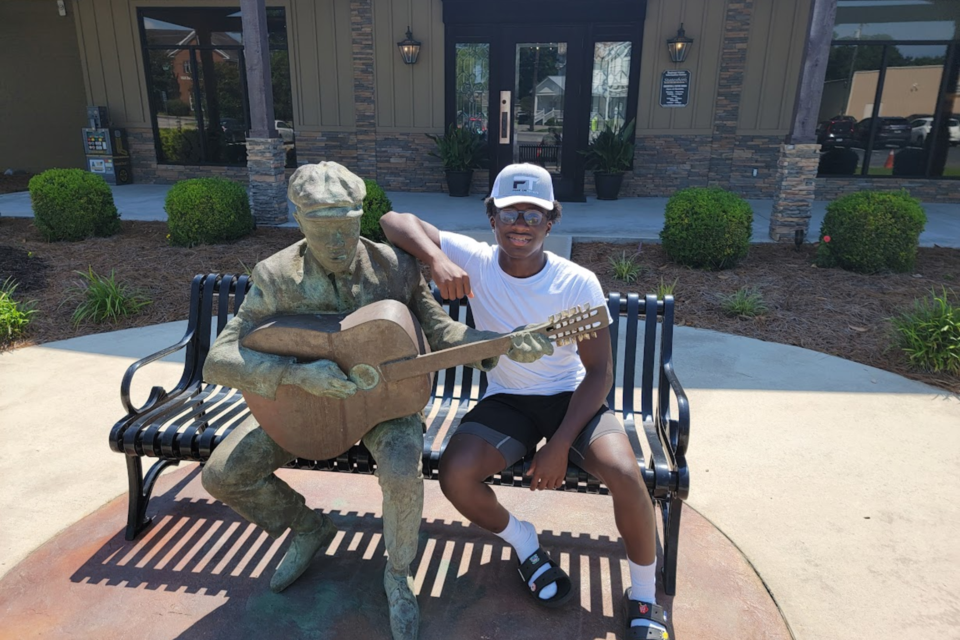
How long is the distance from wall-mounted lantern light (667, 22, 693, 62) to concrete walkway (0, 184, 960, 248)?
2401 mm

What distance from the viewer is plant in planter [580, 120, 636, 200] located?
11.1 metres

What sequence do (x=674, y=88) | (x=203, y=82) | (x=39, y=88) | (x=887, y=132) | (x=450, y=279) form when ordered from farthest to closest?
(x=39, y=88) < (x=203, y=82) < (x=887, y=132) < (x=674, y=88) < (x=450, y=279)

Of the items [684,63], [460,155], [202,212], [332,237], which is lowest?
[202,212]

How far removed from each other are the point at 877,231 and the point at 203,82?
12030 mm

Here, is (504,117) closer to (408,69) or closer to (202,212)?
(408,69)

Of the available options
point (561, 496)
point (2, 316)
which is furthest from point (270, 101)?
point (561, 496)

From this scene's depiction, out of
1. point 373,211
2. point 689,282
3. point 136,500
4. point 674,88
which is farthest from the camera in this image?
point 674,88

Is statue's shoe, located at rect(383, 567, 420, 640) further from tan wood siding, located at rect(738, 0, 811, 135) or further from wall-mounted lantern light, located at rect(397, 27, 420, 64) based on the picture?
tan wood siding, located at rect(738, 0, 811, 135)

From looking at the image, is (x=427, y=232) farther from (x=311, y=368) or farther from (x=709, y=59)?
(x=709, y=59)

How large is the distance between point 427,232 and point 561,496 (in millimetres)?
1465

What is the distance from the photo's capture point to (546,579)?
2410 mm

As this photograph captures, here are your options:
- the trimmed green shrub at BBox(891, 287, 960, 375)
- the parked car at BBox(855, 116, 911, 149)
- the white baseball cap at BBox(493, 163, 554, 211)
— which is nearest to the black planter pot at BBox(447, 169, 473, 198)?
the parked car at BBox(855, 116, 911, 149)

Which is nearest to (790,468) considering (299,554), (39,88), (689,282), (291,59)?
(299,554)

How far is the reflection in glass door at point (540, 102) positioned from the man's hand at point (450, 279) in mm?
9454
